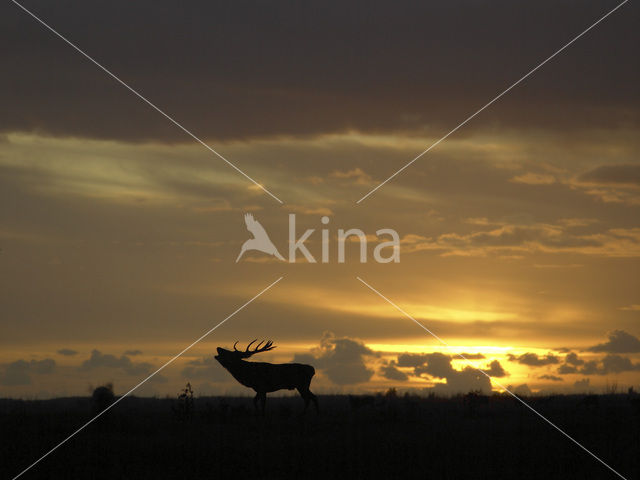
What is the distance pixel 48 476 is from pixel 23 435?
189 inches

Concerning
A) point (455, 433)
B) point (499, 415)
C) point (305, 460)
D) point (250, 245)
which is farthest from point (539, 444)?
point (250, 245)

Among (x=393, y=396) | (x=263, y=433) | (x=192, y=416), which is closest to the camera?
(x=263, y=433)

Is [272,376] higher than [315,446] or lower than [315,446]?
higher

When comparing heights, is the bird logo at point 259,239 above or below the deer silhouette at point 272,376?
above

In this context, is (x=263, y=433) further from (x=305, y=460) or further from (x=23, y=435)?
(x=23, y=435)

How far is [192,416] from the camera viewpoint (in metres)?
24.8

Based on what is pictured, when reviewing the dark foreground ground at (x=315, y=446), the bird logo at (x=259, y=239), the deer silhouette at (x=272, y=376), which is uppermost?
the bird logo at (x=259, y=239)

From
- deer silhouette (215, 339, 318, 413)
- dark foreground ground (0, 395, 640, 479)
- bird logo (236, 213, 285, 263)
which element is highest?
bird logo (236, 213, 285, 263)

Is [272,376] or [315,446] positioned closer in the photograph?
[315,446]

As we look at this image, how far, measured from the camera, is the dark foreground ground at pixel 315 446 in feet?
53.9

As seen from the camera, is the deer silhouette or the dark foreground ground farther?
the deer silhouette

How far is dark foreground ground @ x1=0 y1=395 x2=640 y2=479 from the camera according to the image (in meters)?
16.4

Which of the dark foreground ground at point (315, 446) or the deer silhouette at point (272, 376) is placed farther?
the deer silhouette at point (272, 376)

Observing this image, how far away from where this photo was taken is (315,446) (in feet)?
61.7
